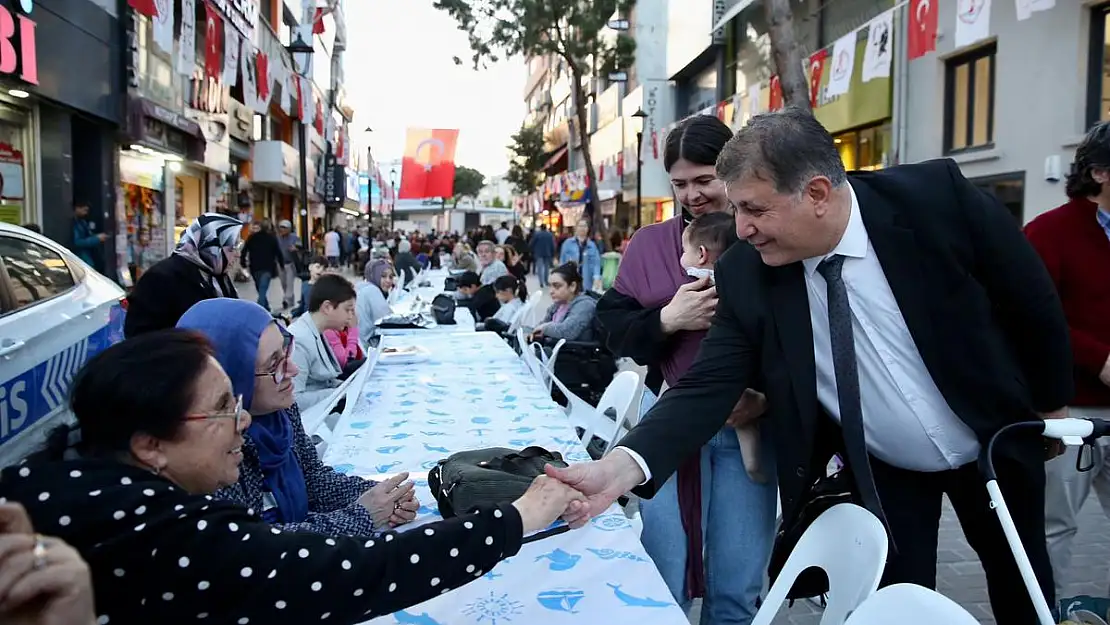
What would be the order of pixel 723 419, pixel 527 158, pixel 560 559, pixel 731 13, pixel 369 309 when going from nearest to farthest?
1. pixel 560 559
2. pixel 723 419
3. pixel 369 309
4. pixel 731 13
5. pixel 527 158

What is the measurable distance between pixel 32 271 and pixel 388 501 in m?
3.48

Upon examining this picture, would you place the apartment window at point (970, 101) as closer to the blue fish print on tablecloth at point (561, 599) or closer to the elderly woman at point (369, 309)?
the elderly woman at point (369, 309)

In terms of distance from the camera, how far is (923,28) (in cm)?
977

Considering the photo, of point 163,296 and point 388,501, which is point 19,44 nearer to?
point 163,296

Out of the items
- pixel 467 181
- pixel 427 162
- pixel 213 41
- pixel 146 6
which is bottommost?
pixel 146 6

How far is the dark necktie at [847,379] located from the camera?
213 centimetres

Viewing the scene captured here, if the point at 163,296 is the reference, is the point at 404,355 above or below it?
below

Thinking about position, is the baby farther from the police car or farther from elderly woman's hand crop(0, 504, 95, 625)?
the police car

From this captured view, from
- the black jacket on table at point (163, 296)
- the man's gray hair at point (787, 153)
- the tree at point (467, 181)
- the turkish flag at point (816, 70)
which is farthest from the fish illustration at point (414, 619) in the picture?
the tree at point (467, 181)

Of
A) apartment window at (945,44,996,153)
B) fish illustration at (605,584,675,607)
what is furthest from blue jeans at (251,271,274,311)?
fish illustration at (605,584,675,607)

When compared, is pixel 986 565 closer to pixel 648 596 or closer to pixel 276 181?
pixel 648 596

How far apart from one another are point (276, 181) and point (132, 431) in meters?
27.9

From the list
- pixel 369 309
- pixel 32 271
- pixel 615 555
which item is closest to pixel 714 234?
pixel 615 555

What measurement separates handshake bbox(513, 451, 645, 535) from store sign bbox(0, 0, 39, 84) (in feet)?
33.9
